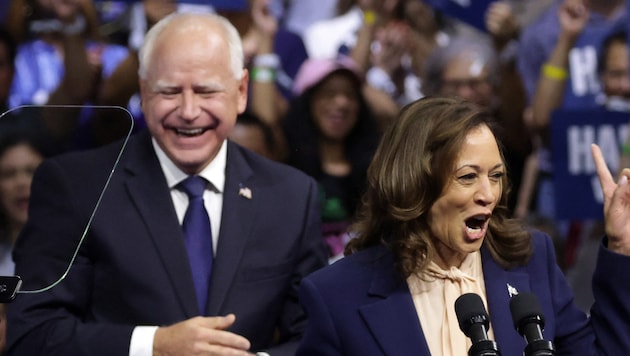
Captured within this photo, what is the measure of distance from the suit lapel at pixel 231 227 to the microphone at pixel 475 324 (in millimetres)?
855

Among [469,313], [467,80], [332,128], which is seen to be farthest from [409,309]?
[467,80]

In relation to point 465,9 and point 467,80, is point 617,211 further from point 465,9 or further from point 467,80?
point 465,9

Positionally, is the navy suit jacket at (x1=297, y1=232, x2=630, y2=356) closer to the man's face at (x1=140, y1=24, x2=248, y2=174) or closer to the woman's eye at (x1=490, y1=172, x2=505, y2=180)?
the woman's eye at (x1=490, y1=172, x2=505, y2=180)

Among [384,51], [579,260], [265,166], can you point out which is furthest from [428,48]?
[265,166]

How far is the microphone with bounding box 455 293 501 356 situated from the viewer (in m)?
2.03

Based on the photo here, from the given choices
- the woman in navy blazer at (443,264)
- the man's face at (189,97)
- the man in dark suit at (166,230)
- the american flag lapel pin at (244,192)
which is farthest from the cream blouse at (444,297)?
the man's face at (189,97)

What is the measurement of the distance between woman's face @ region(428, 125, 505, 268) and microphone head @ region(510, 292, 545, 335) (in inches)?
15.6

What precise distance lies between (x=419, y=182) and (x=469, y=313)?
1.76ft

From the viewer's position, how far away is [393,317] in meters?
2.60

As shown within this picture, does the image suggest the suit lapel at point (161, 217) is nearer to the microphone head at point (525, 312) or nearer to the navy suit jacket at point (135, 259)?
the navy suit jacket at point (135, 259)

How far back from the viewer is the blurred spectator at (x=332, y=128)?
467 cm

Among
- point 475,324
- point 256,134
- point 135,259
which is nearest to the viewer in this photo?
point 475,324

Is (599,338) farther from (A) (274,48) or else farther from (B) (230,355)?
(A) (274,48)

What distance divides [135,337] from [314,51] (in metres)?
2.50
